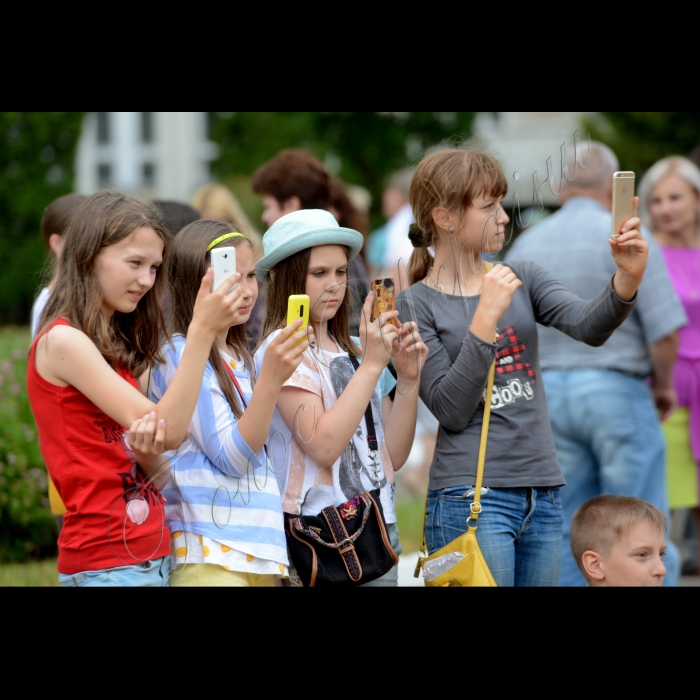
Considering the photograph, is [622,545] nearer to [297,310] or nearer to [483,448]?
[483,448]

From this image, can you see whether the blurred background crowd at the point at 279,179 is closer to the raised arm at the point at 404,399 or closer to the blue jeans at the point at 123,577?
the raised arm at the point at 404,399

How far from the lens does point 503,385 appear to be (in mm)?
2703

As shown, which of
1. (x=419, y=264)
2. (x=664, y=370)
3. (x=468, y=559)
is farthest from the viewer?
(x=664, y=370)

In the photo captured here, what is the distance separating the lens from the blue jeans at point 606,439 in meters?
4.01

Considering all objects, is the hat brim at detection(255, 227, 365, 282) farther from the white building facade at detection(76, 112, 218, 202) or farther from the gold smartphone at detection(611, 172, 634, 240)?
the white building facade at detection(76, 112, 218, 202)

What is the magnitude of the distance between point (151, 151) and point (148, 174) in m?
0.61

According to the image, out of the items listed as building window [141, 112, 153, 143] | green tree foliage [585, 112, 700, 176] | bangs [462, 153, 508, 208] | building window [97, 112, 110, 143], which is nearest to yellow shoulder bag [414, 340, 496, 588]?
bangs [462, 153, 508, 208]

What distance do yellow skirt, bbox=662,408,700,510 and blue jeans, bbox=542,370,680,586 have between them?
32.6 inches

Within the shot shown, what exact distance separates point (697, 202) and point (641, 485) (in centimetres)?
168

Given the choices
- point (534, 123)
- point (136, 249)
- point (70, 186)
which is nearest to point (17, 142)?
point (70, 186)

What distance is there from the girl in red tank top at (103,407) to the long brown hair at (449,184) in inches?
28.7


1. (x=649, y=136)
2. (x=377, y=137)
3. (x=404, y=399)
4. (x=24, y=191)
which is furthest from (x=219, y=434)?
(x=649, y=136)

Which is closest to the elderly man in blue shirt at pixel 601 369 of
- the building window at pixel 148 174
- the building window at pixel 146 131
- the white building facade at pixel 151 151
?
the white building facade at pixel 151 151

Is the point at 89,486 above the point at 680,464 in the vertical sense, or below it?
below
